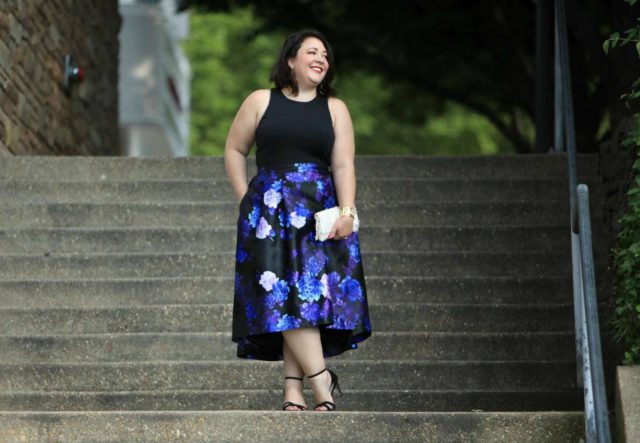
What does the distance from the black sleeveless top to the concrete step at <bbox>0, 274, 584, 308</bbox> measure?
5.57ft

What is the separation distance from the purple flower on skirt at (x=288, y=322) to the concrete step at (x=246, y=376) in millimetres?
1063

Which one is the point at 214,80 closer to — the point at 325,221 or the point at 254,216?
A: the point at 254,216

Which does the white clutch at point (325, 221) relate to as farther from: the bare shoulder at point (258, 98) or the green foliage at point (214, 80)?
the green foliage at point (214, 80)

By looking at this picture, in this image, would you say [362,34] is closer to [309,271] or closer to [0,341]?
[0,341]

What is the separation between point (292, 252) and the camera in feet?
21.2

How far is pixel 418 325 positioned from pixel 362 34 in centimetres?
717

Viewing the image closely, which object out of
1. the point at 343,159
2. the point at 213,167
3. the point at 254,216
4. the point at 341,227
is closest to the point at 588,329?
the point at 341,227

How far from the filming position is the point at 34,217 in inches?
358

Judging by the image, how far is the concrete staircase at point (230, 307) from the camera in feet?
20.5

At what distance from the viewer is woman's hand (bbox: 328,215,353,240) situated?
6.42 m

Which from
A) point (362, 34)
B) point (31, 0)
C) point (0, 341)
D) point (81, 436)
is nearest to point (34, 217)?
point (0, 341)

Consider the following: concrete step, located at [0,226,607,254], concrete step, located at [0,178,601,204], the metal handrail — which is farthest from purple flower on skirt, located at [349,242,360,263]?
concrete step, located at [0,178,601,204]

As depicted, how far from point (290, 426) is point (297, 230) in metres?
0.80

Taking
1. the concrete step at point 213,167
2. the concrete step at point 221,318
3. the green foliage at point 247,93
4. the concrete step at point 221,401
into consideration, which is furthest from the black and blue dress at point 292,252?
the green foliage at point 247,93
